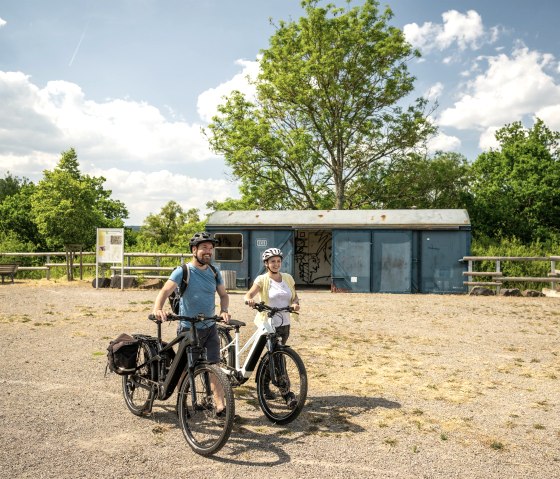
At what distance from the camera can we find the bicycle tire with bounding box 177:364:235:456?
4.55 meters

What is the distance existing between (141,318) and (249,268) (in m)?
9.04

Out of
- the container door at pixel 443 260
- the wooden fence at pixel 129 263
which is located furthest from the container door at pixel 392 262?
the wooden fence at pixel 129 263

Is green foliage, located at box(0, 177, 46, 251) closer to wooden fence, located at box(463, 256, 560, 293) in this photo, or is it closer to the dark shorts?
wooden fence, located at box(463, 256, 560, 293)

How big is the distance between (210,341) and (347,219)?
1579cm

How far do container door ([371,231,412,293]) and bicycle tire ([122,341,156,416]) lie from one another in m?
15.1

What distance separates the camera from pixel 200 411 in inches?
182

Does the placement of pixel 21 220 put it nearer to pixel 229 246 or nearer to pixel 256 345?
pixel 229 246

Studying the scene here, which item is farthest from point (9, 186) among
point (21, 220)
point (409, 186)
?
point (409, 186)

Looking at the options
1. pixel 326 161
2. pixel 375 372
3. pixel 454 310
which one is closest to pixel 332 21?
pixel 326 161

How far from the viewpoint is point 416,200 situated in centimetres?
3309

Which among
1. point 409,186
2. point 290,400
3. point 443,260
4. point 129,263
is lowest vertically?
point 290,400

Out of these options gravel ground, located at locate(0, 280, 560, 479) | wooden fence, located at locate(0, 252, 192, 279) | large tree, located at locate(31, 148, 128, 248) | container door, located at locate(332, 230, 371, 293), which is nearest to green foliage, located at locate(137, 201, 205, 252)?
wooden fence, located at locate(0, 252, 192, 279)

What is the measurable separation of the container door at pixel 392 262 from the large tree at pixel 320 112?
38.9 ft

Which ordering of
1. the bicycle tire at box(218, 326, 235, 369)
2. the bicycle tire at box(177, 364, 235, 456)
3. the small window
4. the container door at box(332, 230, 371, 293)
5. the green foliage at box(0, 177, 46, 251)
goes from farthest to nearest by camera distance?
the green foliage at box(0, 177, 46, 251) < the small window < the container door at box(332, 230, 371, 293) < the bicycle tire at box(218, 326, 235, 369) < the bicycle tire at box(177, 364, 235, 456)
